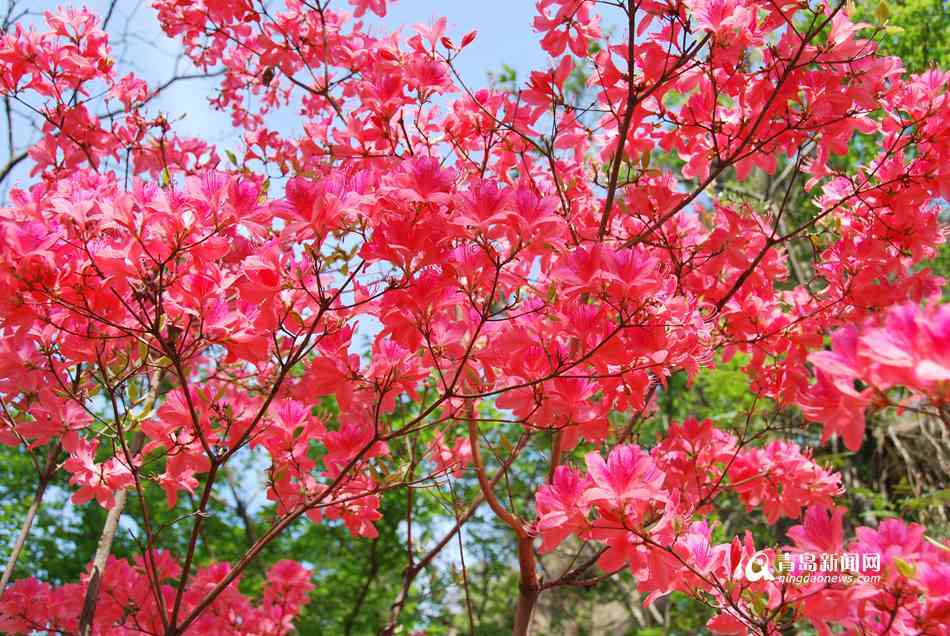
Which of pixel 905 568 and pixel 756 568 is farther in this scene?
pixel 756 568

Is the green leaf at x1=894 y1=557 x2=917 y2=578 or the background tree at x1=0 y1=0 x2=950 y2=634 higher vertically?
the background tree at x1=0 y1=0 x2=950 y2=634

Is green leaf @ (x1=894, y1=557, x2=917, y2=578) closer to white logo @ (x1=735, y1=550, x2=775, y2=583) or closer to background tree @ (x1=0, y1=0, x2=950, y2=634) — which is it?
background tree @ (x1=0, y1=0, x2=950, y2=634)

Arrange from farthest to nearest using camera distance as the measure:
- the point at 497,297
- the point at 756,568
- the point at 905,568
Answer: the point at 497,297 < the point at 756,568 < the point at 905,568

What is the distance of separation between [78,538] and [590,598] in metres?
5.49

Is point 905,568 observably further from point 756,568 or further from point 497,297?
point 497,297

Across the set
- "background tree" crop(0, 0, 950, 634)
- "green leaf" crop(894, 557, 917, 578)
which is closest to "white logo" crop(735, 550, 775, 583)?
"background tree" crop(0, 0, 950, 634)

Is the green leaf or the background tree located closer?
the green leaf

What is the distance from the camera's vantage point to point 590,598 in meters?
8.69

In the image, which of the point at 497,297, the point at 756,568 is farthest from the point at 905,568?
the point at 497,297

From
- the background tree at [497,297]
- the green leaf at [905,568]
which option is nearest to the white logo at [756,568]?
the background tree at [497,297]

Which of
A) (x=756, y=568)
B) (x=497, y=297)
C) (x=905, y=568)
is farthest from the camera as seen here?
(x=497, y=297)

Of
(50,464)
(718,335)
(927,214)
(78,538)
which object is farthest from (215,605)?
(78,538)

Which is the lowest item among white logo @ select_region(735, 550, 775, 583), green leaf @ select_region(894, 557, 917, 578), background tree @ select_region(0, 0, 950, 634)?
green leaf @ select_region(894, 557, 917, 578)

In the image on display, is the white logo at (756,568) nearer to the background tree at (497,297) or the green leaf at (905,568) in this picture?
the background tree at (497,297)
